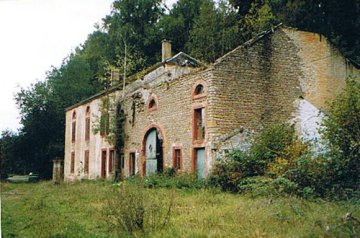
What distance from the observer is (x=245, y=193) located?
519 inches

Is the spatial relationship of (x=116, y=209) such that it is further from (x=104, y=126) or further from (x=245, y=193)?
(x=104, y=126)

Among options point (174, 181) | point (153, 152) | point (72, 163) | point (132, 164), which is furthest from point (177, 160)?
point (72, 163)

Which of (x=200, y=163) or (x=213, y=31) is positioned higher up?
(x=213, y=31)

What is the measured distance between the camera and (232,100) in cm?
1708

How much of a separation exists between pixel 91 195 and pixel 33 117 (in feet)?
75.8

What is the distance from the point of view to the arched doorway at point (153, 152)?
20031mm

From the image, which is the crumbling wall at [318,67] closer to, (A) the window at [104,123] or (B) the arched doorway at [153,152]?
(B) the arched doorway at [153,152]

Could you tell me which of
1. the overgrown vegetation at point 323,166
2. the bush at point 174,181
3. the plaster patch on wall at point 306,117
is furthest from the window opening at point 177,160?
the plaster patch on wall at point 306,117

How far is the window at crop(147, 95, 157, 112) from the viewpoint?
20672 mm

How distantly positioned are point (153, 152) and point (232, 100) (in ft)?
17.5

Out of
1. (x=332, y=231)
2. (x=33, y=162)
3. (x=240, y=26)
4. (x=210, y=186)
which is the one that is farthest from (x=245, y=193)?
(x=33, y=162)

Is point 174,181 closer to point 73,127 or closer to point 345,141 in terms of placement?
point 345,141

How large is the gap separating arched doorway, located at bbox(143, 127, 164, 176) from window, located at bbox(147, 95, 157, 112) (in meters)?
0.98

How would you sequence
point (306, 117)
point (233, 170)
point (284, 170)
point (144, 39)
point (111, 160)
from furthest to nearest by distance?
point (144, 39), point (111, 160), point (306, 117), point (233, 170), point (284, 170)
